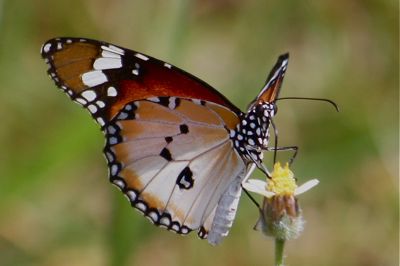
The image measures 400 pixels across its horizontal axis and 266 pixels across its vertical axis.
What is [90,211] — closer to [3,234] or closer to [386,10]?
[3,234]

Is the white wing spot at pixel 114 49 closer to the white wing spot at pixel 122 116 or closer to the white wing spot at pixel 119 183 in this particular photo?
the white wing spot at pixel 122 116

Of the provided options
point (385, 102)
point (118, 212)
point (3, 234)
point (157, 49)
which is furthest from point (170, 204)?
point (385, 102)

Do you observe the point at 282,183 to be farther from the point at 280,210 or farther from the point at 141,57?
the point at 141,57

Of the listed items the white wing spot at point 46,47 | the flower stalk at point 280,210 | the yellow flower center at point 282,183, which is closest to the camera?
the flower stalk at point 280,210

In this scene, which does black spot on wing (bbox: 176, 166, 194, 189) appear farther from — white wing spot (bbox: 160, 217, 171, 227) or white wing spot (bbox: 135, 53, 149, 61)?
white wing spot (bbox: 135, 53, 149, 61)

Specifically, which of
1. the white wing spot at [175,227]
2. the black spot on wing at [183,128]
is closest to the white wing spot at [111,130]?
the black spot on wing at [183,128]
